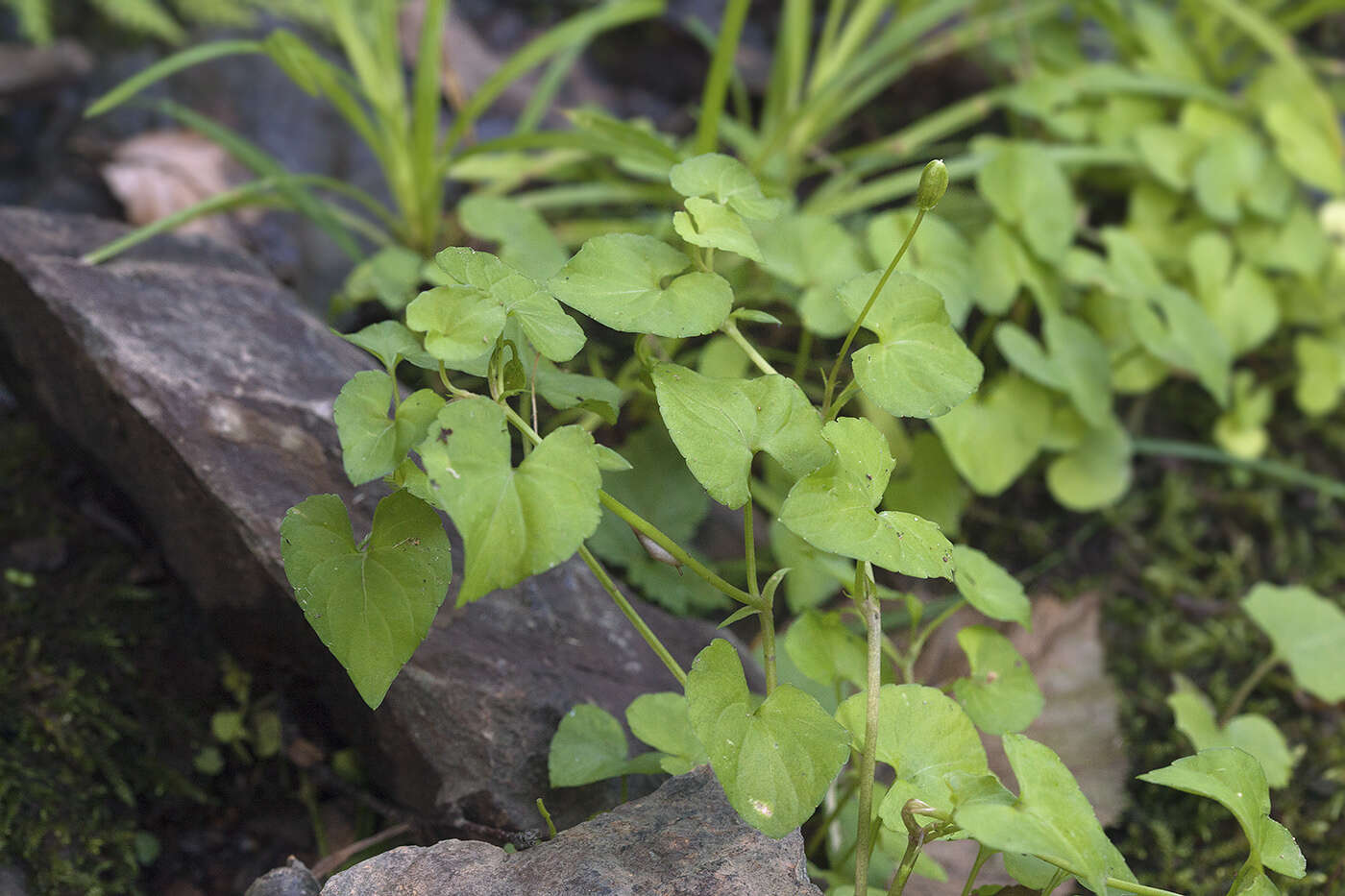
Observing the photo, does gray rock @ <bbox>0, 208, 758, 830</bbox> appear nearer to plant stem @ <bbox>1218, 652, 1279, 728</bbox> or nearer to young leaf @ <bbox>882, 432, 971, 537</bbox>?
young leaf @ <bbox>882, 432, 971, 537</bbox>

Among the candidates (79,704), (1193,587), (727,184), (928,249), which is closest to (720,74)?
(928,249)

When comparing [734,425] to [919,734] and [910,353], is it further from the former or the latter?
[919,734]

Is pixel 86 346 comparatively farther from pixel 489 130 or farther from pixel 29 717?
pixel 489 130

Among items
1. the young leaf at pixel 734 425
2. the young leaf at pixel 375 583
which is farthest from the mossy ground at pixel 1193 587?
the young leaf at pixel 375 583

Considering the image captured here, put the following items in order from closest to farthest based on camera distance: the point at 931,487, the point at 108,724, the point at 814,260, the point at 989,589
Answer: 1. the point at 989,589
2. the point at 108,724
3. the point at 814,260
4. the point at 931,487

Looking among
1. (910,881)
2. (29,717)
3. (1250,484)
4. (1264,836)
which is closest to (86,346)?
(29,717)
